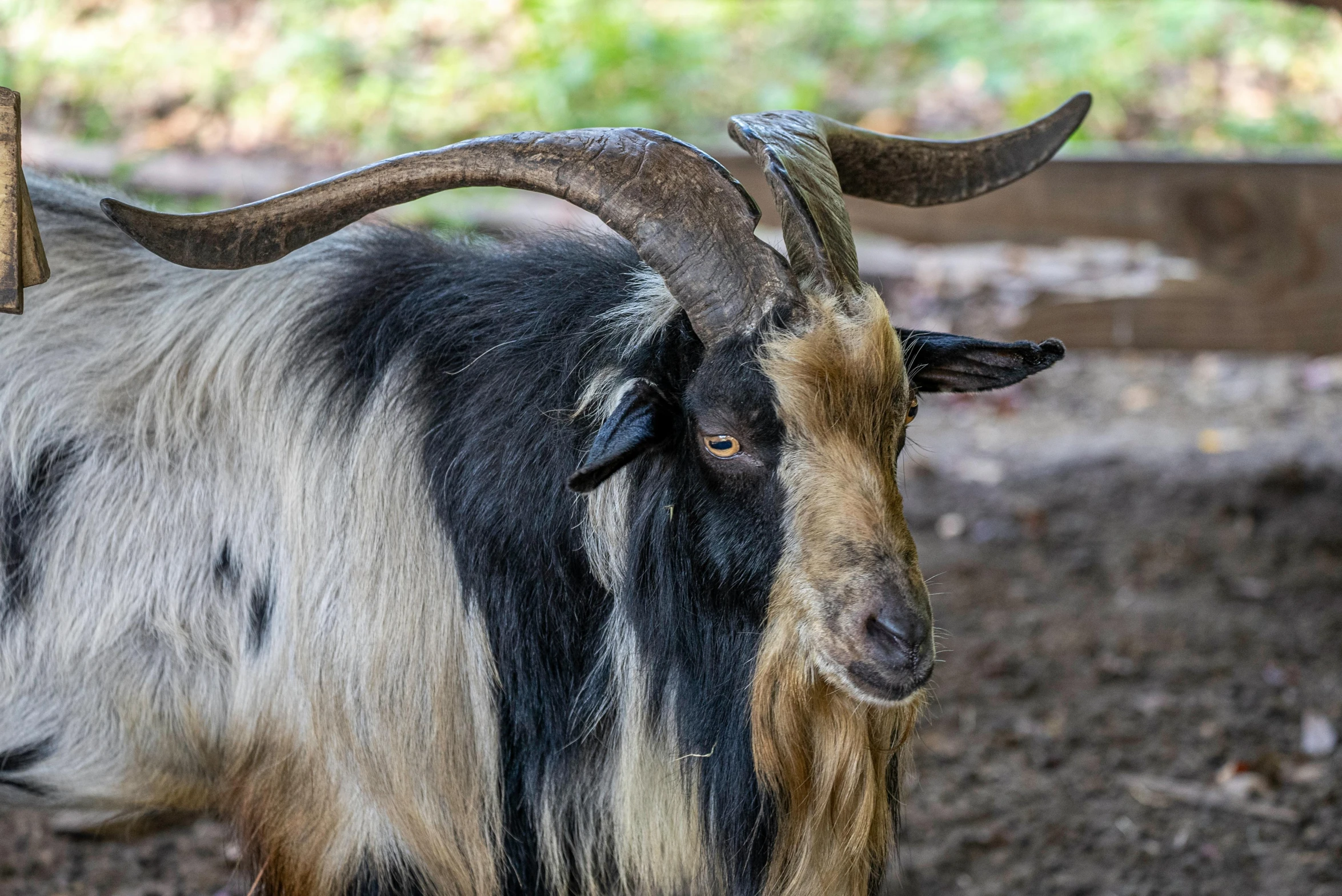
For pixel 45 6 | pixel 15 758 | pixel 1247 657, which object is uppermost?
pixel 45 6

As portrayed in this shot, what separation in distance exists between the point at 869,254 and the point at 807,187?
5.79 m

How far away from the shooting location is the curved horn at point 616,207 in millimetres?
2537

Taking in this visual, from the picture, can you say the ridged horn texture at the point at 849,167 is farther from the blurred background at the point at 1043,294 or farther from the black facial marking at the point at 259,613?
the black facial marking at the point at 259,613

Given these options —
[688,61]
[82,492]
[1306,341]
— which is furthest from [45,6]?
[1306,341]

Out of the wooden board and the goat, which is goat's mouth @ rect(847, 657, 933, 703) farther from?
the wooden board

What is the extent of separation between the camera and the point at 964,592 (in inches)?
210

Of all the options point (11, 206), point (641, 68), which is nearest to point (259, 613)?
point (11, 206)

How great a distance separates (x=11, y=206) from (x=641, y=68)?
8.09 metres

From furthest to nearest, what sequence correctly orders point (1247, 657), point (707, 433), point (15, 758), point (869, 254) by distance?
point (869, 254), point (1247, 657), point (15, 758), point (707, 433)

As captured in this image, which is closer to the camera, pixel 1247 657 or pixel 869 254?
pixel 1247 657

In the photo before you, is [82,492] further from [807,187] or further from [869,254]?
[869,254]

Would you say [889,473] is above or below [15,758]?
above

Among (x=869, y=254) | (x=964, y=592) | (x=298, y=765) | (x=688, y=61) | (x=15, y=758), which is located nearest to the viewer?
(x=298, y=765)

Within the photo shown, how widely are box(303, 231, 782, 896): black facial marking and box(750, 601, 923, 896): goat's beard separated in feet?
0.14
